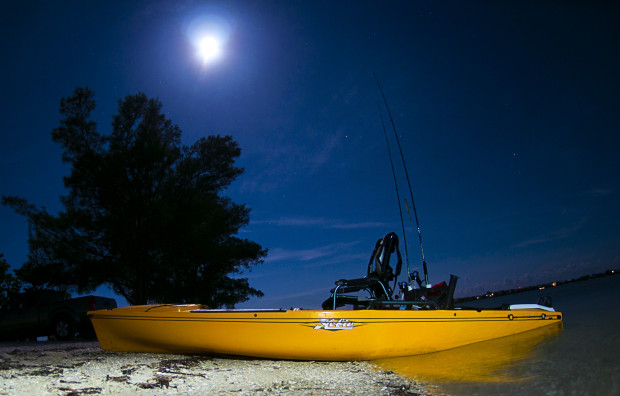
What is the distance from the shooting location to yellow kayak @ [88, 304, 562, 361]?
5551 millimetres

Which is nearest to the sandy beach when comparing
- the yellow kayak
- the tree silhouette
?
the yellow kayak

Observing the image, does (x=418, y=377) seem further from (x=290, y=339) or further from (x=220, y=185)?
(x=220, y=185)

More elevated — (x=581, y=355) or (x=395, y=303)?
(x=395, y=303)

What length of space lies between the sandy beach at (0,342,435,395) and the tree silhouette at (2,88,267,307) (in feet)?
28.5

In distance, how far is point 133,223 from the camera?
46.9 ft

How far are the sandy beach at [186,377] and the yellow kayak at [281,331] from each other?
202mm

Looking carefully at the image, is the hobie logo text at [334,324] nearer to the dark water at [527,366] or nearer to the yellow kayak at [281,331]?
the yellow kayak at [281,331]

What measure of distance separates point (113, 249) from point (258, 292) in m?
6.07

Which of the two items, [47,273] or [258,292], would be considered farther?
[258,292]

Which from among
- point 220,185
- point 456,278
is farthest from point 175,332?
point 220,185

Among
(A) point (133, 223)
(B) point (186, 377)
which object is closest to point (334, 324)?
(B) point (186, 377)

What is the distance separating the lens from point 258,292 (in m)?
17.1

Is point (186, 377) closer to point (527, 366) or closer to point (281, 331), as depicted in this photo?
point (281, 331)

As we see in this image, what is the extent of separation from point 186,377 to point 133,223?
1122cm
